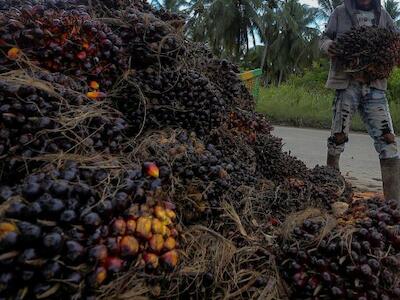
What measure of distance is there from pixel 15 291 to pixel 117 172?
0.30 m

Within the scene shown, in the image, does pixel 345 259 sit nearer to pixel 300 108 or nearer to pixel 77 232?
pixel 77 232

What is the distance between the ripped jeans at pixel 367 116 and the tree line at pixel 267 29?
17954 mm

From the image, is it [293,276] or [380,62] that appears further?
[380,62]

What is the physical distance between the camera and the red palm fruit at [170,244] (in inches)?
35.5

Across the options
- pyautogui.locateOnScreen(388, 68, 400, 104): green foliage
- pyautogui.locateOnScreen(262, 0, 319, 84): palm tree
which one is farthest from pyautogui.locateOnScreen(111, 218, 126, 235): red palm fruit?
pyautogui.locateOnScreen(262, 0, 319, 84): palm tree

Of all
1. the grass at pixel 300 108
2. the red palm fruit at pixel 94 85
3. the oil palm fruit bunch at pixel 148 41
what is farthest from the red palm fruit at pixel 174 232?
the grass at pixel 300 108

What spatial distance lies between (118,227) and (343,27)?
125 inches

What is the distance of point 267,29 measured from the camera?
31.4 metres

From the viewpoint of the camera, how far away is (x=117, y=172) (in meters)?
0.96

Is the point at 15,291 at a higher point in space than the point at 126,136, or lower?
lower

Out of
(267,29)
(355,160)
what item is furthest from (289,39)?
(355,160)

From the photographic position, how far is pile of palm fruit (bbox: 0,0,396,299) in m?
0.78

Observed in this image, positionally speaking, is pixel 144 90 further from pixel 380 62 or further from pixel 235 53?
pixel 235 53

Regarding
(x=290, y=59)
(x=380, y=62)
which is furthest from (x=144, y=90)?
(x=290, y=59)
